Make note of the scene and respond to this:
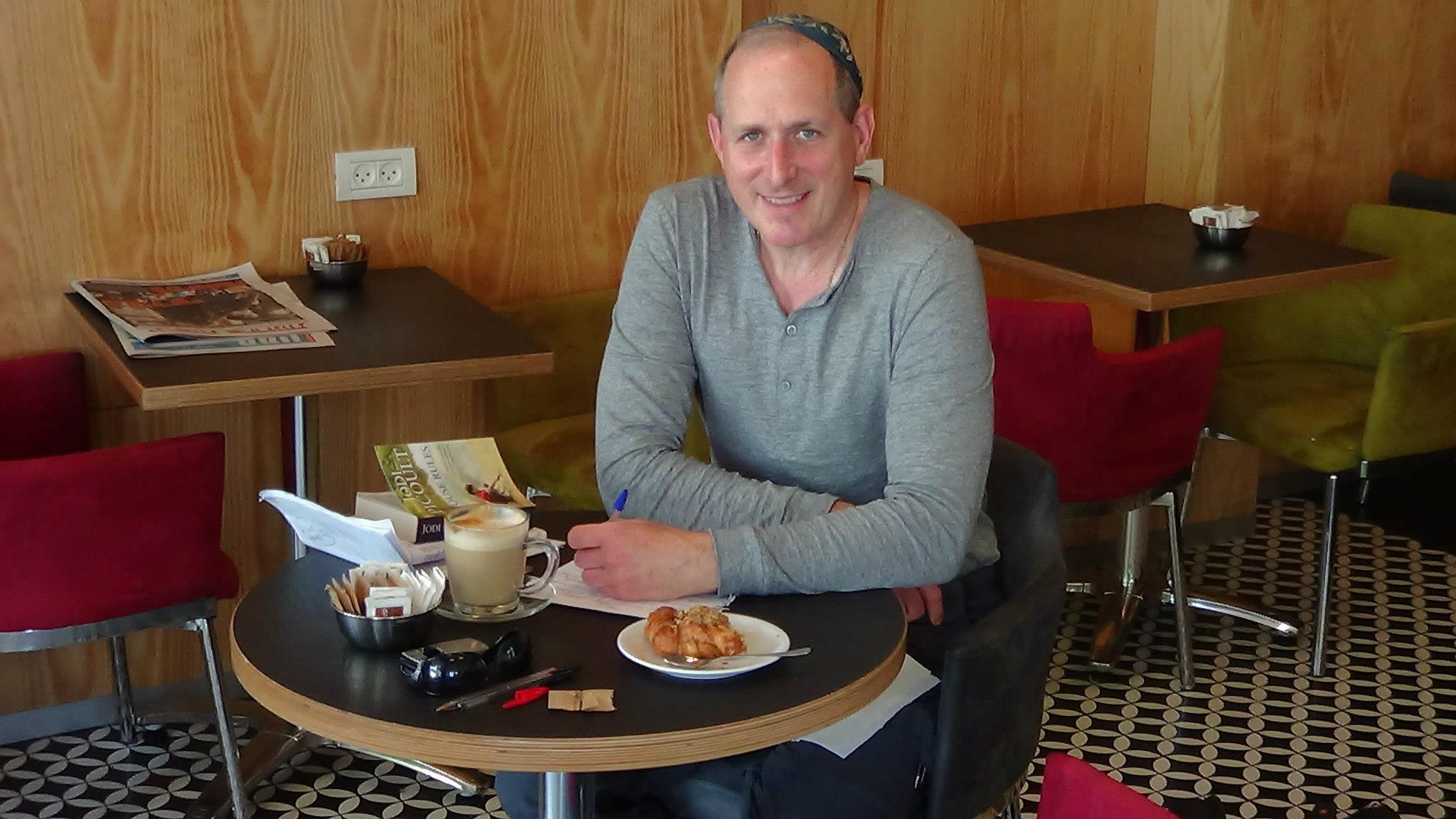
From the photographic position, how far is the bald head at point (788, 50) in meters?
1.92

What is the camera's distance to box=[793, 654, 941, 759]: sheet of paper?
1793 mm

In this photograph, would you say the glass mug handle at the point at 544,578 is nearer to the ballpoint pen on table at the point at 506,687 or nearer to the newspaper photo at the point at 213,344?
the ballpoint pen on table at the point at 506,687

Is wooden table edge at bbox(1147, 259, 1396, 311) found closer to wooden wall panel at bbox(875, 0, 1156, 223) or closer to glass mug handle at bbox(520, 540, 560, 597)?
wooden wall panel at bbox(875, 0, 1156, 223)

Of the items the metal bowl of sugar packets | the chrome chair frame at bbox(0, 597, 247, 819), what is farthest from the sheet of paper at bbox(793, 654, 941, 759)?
the chrome chair frame at bbox(0, 597, 247, 819)

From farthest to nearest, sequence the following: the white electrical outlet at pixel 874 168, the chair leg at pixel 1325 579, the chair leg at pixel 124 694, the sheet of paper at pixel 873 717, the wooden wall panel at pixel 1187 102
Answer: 1. the wooden wall panel at pixel 1187 102
2. the white electrical outlet at pixel 874 168
3. the chair leg at pixel 1325 579
4. the chair leg at pixel 124 694
5. the sheet of paper at pixel 873 717

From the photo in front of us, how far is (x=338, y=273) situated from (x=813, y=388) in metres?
1.35

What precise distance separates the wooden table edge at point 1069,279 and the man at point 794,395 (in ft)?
4.12

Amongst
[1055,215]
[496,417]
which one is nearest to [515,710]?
[496,417]

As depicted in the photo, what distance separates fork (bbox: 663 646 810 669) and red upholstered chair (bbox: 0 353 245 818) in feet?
3.57

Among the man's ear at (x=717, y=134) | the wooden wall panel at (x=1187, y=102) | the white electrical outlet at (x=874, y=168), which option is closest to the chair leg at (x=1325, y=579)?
the wooden wall panel at (x=1187, y=102)

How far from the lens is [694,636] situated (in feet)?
5.16

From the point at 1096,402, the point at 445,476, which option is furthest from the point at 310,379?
the point at 1096,402

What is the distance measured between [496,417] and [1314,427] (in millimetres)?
1726

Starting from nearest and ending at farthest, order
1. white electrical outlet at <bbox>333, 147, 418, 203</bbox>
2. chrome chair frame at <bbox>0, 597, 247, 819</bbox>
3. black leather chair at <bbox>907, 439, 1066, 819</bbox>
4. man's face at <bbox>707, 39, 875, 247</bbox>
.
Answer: black leather chair at <bbox>907, 439, 1066, 819</bbox> → man's face at <bbox>707, 39, 875, 247</bbox> → chrome chair frame at <bbox>0, 597, 247, 819</bbox> → white electrical outlet at <bbox>333, 147, 418, 203</bbox>
